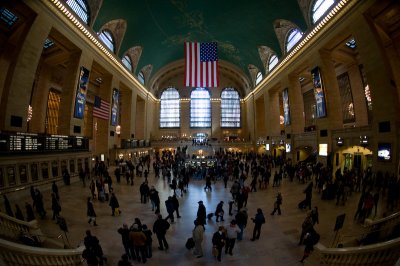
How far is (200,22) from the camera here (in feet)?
82.5

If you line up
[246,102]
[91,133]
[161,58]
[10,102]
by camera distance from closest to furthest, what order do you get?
[10,102], [91,133], [161,58], [246,102]

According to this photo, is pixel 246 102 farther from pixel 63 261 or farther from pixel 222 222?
pixel 63 261

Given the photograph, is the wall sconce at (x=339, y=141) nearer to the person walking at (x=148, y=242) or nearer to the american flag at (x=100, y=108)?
the person walking at (x=148, y=242)

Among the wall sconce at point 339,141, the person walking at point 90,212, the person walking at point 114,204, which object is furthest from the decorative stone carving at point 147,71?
the person walking at point 90,212

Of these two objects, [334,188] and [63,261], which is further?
[334,188]

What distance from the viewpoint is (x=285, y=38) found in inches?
914

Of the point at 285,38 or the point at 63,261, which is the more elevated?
the point at 285,38

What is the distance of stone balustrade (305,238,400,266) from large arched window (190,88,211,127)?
3979 cm

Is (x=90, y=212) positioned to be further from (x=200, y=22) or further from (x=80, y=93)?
(x=200, y=22)

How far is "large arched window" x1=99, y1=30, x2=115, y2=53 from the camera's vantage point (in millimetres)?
21516

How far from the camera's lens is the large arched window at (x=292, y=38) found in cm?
2138

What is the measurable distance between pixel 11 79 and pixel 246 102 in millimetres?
35340

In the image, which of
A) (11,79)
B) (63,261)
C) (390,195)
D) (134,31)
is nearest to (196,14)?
(134,31)

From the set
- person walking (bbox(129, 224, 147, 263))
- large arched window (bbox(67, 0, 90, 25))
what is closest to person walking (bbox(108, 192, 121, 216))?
person walking (bbox(129, 224, 147, 263))
